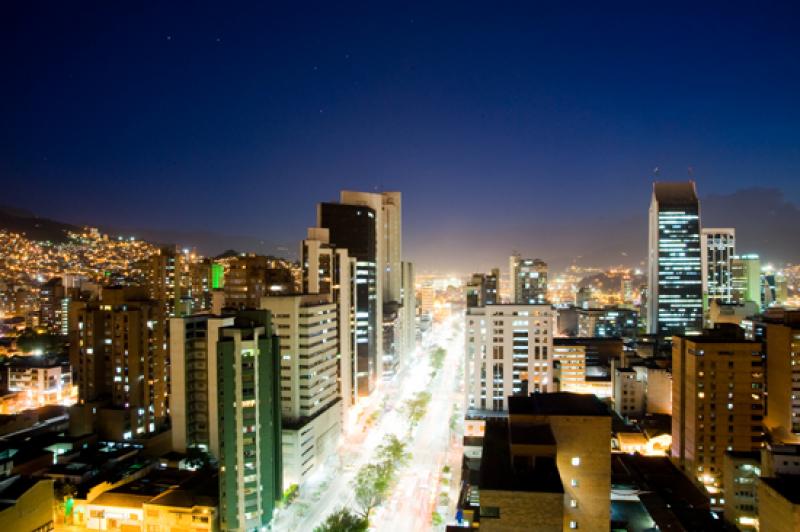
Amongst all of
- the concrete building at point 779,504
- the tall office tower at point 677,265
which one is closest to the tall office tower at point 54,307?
the concrete building at point 779,504

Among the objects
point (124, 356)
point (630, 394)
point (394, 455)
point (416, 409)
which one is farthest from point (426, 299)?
point (394, 455)

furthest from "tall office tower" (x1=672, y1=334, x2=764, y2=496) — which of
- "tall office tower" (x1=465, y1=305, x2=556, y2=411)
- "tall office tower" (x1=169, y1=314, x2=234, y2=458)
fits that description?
"tall office tower" (x1=169, y1=314, x2=234, y2=458)

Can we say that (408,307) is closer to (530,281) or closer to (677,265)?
(530,281)

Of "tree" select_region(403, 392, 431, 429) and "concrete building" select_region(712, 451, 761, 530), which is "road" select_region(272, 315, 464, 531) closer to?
"tree" select_region(403, 392, 431, 429)

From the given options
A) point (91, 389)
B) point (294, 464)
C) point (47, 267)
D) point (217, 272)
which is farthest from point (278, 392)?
point (47, 267)

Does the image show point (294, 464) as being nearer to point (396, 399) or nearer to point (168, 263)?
point (396, 399)
